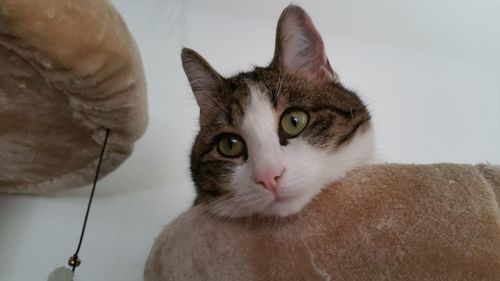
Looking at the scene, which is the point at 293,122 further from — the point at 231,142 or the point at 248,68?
the point at 248,68

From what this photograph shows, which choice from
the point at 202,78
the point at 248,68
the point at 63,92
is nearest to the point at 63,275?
the point at 63,92

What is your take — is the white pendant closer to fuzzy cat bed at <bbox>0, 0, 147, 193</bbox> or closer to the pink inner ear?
fuzzy cat bed at <bbox>0, 0, 147, 193</bbox>

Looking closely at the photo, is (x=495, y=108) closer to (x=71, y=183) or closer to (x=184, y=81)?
(x=184, y=81)

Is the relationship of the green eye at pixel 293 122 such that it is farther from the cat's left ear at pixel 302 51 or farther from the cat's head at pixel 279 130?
the cat's left ear at pixel 302 51

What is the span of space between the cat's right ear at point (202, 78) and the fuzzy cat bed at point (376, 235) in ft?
1.02

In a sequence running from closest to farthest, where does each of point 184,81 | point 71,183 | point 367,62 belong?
1. point 71,183
2. point 184,81
3. point 367,62

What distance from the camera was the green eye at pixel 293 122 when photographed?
670 mm

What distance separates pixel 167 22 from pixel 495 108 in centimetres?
123

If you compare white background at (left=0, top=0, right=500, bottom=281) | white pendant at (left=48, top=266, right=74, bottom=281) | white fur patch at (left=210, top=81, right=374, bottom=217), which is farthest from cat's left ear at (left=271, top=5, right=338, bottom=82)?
white pendant at (left=48, top=266, right=74, bottom=281)

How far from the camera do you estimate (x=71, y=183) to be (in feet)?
3.49

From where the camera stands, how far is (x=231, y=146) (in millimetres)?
713

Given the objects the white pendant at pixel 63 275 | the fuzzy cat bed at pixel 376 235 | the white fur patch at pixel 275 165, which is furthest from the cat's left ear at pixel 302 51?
the white pendant at pixel 63 275

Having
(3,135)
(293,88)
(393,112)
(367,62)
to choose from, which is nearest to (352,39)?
(367,62)

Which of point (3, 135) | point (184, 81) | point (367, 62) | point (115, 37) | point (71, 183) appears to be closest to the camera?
point (115, 37)
